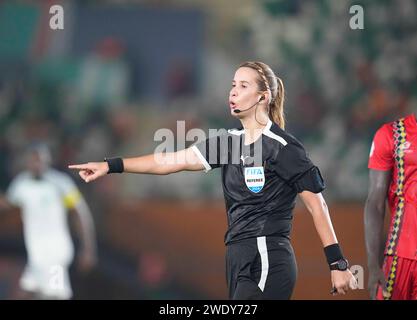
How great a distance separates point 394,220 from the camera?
5461 millimetres

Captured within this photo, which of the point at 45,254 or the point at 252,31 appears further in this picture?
the point at 252,31

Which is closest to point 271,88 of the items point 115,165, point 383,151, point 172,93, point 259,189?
point 259,189

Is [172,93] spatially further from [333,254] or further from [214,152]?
[333,254]

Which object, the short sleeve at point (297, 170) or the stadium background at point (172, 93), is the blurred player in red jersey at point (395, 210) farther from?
the stadium background at point (172, 93)

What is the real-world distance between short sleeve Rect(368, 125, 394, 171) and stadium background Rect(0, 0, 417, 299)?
18.6 ft

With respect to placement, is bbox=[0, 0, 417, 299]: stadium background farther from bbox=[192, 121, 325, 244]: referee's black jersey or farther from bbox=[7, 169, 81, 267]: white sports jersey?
bbox=[192, 121, 325, 244]: referee's black jersey

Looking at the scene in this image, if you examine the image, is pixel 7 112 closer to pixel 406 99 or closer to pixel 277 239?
pixel 406 99

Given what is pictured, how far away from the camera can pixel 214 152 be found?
502 centimetres

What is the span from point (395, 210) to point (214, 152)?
1252 millimetres

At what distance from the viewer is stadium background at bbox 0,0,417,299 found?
11.2m

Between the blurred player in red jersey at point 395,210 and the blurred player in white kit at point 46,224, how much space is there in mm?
5461

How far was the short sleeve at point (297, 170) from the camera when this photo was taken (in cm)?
479

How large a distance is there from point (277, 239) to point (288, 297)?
315mm
